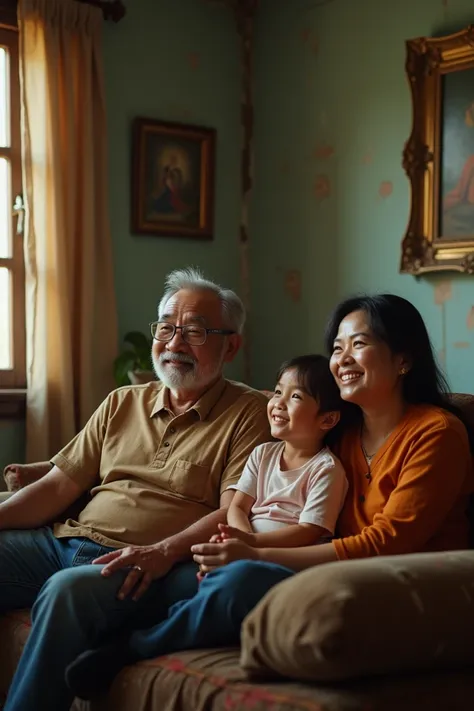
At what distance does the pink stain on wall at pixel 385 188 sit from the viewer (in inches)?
155

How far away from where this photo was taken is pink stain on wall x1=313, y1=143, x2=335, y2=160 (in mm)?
4227

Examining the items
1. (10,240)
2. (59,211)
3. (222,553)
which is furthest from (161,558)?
(10,240)

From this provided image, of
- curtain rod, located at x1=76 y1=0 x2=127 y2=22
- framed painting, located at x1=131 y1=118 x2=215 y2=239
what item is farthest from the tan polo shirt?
curtain rod, located at x1=76 y1=0 x2=127 y2=22

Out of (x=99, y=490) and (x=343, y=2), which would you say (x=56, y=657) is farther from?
(x=343, y=2)

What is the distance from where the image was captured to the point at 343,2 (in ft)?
13.6

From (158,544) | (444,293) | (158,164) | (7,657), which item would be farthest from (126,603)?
(158,164)

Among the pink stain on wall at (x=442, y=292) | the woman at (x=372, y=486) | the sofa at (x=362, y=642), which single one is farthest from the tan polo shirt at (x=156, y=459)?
the pink stain on wall at (x=442, y=292)

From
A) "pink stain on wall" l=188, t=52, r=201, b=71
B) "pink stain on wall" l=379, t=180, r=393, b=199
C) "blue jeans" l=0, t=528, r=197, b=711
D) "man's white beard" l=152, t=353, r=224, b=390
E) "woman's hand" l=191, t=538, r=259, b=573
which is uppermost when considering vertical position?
"pink stain on wall" l=188, t=52, r=201, b=71

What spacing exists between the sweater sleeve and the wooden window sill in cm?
216

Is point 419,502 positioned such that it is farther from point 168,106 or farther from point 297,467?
point 168,106

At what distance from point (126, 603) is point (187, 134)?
280 cm

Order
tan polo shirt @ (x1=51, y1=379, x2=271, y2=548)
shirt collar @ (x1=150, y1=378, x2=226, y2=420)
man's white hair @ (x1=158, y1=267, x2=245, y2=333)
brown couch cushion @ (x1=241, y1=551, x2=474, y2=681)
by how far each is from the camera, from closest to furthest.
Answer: brown couch cushion @ (x1=241, y1=551, x2=474, y2=681), tan polo shirt @ (x1=51, y1=379, x2=271, y2=548), shirt collar @ (x1=150, y1=378, x2=226, y2=420), man's white hair @ (x1=158, y1=267, x2=245, y2=333)

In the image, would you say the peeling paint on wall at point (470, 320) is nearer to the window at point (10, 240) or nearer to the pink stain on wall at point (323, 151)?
the pink stain on wall at point (323, 151)

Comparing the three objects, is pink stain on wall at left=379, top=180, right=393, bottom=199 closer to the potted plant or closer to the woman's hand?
the potted plant
